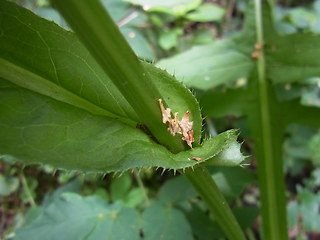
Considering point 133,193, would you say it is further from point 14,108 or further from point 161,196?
point 14,108

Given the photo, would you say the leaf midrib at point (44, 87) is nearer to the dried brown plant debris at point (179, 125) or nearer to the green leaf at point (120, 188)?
the dried brown plant debris at point (179, 125)

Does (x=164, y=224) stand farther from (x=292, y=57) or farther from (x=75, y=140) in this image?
(x=292, y=57)

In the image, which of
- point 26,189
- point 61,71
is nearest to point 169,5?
point 61,71

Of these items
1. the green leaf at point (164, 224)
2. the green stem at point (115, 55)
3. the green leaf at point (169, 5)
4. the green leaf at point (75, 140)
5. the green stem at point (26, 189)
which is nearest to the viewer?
the green stem at point (115, 55)

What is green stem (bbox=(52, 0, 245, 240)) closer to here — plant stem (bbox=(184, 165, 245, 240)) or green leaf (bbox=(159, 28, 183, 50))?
plant stem (bbox=(184, 165, 245, 240))

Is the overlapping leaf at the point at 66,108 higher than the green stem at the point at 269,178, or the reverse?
the overlapping leaf at the point at 66,108

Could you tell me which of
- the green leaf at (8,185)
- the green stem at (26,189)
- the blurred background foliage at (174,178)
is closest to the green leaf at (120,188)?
the blurred background foliage at (174,178)

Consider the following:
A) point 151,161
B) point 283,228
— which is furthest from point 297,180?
point 151,161

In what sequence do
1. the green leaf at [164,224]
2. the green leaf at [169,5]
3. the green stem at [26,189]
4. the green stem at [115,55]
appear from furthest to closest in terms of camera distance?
the green stem at [26,189] → the green leaf at [169,5] → the green leaf at [164,224] → the green stem at [115,55]
